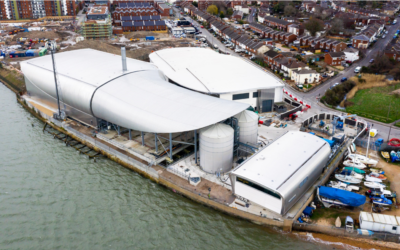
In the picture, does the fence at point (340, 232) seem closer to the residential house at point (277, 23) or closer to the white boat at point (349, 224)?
the white boat at point (349, 224)

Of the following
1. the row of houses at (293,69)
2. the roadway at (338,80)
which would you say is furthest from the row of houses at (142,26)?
the row of houses at (293,69)

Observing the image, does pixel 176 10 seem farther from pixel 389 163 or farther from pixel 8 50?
pixel 389 163

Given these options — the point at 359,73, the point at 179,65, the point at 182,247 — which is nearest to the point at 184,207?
the point at 182,247

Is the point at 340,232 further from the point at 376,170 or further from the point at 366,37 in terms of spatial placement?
the point at 366,37

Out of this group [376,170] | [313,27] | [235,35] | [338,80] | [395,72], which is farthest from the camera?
[313,27]

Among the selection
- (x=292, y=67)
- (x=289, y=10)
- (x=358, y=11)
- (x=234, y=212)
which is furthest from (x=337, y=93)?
(x=358, y=11)

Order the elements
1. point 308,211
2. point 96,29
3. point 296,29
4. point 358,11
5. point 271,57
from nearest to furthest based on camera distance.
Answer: point 308,211 → point 271,57 → point 296,29 → point 96,29 → point 358,11
